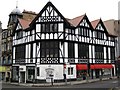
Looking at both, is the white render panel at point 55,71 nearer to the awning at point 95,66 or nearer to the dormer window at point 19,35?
the awning at point 95,66

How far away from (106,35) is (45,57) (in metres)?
14.8

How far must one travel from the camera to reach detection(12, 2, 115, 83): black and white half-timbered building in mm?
31469

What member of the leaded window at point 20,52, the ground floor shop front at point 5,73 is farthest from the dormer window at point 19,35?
the ground floor shop front at point 5,73

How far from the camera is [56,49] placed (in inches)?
1249

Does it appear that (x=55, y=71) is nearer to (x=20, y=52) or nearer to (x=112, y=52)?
(x=20, y=52)

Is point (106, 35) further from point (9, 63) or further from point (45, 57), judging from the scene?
point (9, 63)

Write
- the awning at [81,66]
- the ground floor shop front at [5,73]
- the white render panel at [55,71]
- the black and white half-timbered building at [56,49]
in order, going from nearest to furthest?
the white render panel at [55,71] < the black and white half-timbered building at [56,49] < the awning at [81,66] < the ground floor shop front at [5,73]

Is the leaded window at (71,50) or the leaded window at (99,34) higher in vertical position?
the leaded window at (99,34)

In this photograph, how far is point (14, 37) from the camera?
1540 inches

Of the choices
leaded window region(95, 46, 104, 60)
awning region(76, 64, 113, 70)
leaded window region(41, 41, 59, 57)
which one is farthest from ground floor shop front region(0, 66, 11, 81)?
leaded window region(95, 46, 104, 60)

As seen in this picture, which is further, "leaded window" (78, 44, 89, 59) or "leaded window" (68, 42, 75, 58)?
"leaded window" (78, 44, 89, 59)

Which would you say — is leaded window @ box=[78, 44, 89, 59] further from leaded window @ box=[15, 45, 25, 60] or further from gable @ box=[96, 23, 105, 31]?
leaded window @ box=[15, 45, 25, 60]

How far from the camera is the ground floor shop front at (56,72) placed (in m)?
31.1

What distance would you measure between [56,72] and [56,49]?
140 inches
